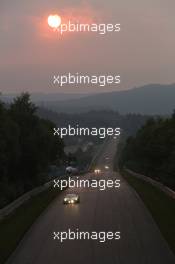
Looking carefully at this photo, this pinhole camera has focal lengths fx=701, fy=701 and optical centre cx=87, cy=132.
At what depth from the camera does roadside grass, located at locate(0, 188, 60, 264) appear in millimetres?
26609

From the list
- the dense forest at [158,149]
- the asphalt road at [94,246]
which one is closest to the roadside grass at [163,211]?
the asphalt road at [94,246]

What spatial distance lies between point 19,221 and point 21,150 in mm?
20809

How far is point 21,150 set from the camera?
5819 centimetres

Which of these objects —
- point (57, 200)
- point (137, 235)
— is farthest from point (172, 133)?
point (137, 235)

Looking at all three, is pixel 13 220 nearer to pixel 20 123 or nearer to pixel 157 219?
pixel 157 219

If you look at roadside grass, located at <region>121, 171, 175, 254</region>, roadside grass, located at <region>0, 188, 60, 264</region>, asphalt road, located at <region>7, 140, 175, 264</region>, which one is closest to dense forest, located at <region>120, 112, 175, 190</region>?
roadside grass, located at <region>121, 171, 175, 254</region>

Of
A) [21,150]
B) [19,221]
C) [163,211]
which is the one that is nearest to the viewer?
[19,221]

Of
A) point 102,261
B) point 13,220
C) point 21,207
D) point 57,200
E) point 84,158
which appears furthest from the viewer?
point 84,158

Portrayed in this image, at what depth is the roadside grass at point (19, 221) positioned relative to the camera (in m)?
26.6

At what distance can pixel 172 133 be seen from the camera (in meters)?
72.1

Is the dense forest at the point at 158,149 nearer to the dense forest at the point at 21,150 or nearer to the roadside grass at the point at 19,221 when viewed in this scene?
the dense forest at the point at 21,150

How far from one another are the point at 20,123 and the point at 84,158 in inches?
1228

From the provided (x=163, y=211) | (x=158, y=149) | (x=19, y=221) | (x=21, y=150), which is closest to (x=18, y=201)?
(x=19, y=221)

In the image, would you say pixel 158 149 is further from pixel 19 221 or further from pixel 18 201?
pixel 19 221
